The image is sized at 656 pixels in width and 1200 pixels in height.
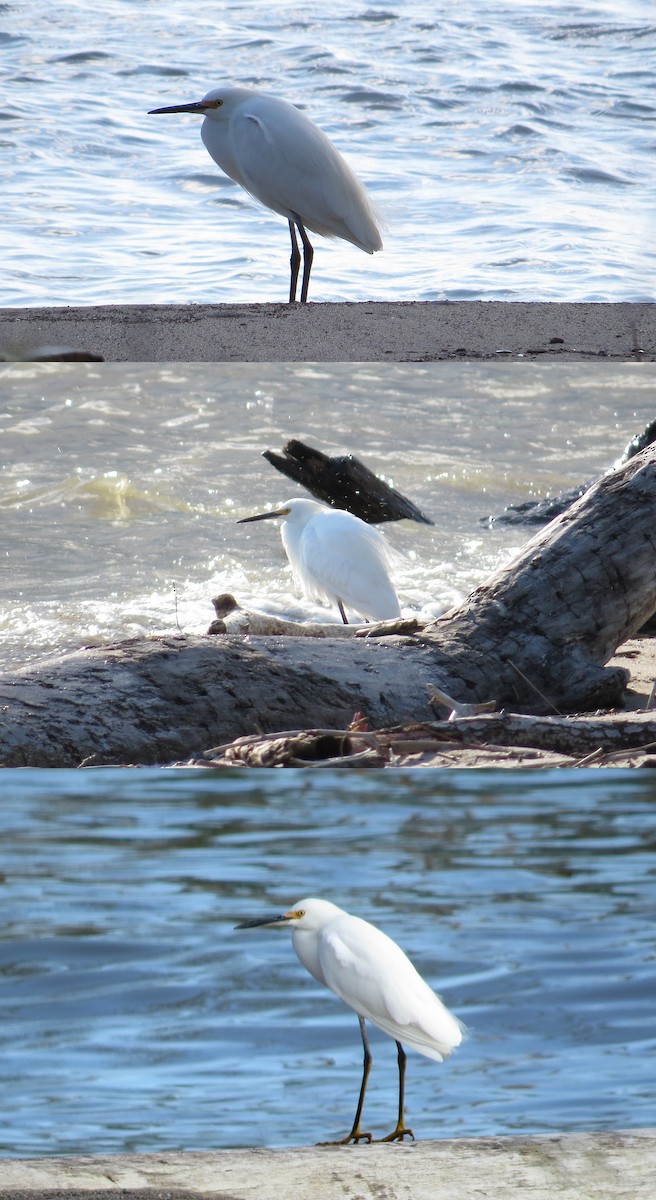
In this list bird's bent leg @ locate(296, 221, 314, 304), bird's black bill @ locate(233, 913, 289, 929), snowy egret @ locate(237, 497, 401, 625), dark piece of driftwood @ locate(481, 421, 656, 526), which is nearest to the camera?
bird's black bill @ locate(233, 913, 289, 929)

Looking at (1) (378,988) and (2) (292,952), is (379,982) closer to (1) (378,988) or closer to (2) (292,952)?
(1) (378,988)

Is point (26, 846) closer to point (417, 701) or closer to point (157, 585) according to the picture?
point (417, 701)

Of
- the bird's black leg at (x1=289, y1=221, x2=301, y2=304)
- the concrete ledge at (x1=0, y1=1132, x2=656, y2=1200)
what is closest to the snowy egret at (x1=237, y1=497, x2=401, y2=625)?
the bird's black leg at (x1=289, y1=221, x2=301, y2=304)

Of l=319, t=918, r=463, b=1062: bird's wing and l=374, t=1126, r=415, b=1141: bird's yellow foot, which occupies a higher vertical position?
l=319, t=918, r=463, b=1062: bird's wing

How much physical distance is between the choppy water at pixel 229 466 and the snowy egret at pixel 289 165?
1.52 metres

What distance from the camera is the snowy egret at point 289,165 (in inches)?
296

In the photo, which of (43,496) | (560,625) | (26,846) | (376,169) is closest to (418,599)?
Result: (560,625)

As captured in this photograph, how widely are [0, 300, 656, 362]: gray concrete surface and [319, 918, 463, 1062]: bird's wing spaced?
399 centimetres

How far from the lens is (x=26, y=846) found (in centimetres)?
368

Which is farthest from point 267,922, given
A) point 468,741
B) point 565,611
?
point 565,611

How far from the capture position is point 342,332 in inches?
263

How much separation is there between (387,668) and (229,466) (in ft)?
15.1

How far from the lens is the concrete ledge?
218cm

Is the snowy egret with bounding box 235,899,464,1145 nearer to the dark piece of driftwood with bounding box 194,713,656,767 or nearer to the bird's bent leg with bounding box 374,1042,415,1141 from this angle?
the bird's bent leg with bounding box 374,1042,415,1141
